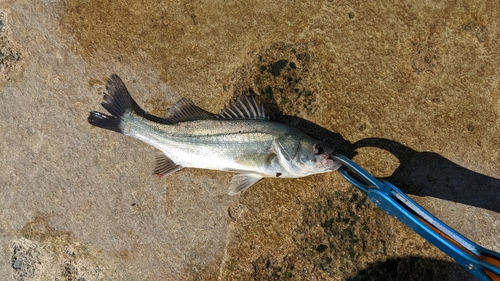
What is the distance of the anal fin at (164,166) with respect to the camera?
4.03m

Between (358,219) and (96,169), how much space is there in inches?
124

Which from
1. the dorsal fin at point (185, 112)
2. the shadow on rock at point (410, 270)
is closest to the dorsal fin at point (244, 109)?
the dorsal fin at point (185, 112)

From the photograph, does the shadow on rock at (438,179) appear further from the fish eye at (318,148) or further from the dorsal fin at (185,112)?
the dorsal fin at (185,112)

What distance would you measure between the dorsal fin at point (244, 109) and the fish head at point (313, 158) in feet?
1.93

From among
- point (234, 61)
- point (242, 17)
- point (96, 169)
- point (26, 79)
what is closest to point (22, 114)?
point (26, 79)

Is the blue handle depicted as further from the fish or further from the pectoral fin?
the pectoral fin

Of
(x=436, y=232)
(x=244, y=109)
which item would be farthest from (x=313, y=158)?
A: (x=436, y=232)

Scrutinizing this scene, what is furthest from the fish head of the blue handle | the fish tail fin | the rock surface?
the fish tail fin

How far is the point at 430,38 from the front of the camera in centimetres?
413

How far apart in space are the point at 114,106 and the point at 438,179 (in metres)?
3.85

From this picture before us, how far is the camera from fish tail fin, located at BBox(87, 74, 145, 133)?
405 cm

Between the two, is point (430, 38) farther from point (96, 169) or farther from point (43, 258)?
point (43, 258)

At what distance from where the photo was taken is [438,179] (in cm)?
409

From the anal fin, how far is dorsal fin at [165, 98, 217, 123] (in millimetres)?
441
